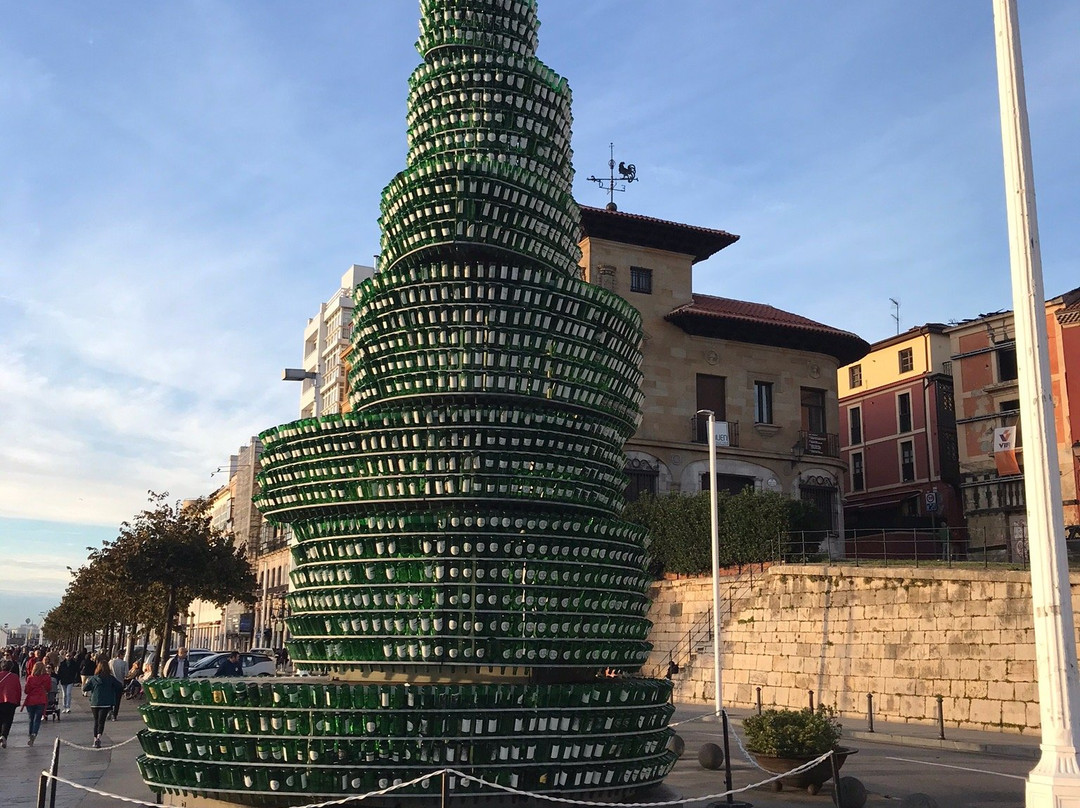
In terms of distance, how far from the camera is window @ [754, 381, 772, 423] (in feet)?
137

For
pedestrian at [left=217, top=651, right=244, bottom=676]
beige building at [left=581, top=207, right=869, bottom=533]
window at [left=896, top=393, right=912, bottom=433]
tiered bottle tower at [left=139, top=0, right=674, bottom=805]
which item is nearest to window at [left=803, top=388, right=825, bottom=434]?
beige building at [left=581, top=207, right=869, bottom=533]

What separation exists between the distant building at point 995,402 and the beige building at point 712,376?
189 inches

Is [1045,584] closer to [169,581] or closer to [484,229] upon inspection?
[484,229]

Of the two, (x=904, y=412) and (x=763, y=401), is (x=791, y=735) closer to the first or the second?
(x=763, y=401)

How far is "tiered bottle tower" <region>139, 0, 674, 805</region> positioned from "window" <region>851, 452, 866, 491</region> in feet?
139

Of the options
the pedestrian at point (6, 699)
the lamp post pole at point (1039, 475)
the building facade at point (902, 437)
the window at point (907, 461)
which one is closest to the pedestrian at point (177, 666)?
the pedestrian at point (6, 699)

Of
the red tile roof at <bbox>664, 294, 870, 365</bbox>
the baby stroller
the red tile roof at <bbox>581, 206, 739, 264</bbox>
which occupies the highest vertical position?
the red tile roof at <bbox>581, 206, 739, 264</bbox>

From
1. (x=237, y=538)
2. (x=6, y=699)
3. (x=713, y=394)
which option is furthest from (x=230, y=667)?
(x=237, y=538)

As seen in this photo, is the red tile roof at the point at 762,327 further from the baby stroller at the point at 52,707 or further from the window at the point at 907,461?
the baby stroller at the point at 52,707

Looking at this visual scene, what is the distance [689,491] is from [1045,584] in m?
31.5

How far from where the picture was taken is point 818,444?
42.0 metres

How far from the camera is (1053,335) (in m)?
36.2

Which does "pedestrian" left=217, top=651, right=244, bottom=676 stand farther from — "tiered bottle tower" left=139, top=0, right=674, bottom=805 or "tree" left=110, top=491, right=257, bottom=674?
"tiered bottle tower" left=139, top=0, right=674, bottom=805

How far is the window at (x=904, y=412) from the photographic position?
49.2 m
